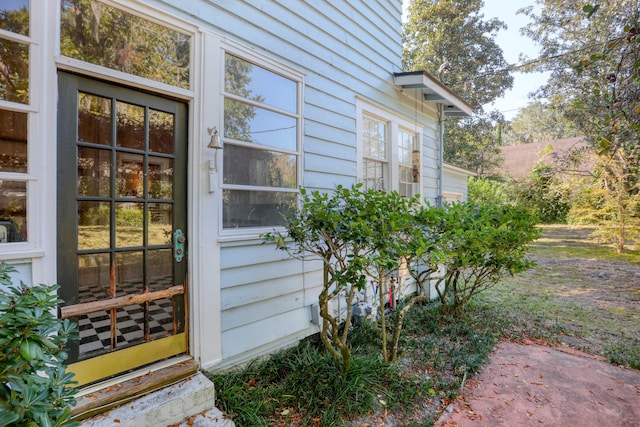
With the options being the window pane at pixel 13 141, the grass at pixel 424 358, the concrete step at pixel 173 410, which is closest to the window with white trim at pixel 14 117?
the window pane at pixel 13 141

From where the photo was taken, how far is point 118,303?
6.98 ft

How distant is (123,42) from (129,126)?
1.78 ft

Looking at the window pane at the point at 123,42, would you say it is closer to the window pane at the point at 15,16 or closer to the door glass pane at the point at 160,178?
the window pane at the point at 15,16

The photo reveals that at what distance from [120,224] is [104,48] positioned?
3.72 feet

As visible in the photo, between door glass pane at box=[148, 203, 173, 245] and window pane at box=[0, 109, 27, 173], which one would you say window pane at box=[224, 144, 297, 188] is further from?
window pane at box=[0, 109, 27, 173]

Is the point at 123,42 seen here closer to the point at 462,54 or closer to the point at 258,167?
the point at 258,167

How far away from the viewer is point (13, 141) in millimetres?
1754

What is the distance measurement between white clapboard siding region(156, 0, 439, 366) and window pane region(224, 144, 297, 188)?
23 centimetres

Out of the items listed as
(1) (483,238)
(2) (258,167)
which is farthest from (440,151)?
(2) (258,167)

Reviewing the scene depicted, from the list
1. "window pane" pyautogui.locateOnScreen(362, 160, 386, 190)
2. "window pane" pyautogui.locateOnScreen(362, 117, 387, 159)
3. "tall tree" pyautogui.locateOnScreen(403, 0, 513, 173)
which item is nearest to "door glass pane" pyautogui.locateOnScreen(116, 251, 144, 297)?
"window pane" pyautogui.locateOnScreen(362, 160, 386, 190)

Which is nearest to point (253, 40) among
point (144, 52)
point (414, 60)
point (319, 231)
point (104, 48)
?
point (144, 52)

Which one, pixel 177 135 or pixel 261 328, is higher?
pixel 177 135

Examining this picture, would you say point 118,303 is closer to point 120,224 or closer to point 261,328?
point 120,224

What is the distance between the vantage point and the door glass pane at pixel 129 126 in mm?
2141
